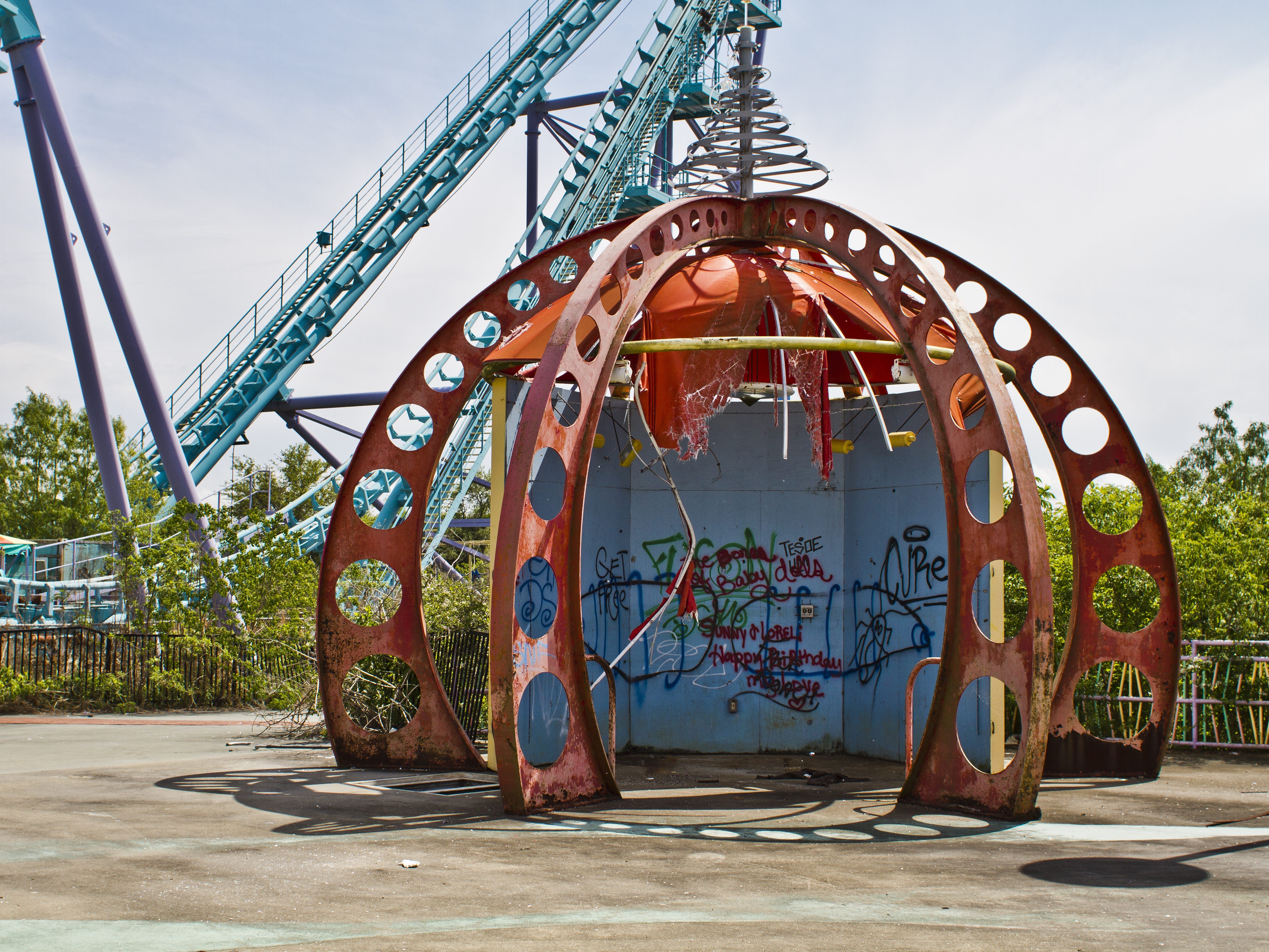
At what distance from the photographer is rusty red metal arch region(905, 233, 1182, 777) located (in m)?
10.6

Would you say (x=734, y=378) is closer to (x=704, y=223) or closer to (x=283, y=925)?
(x=704, y=223)

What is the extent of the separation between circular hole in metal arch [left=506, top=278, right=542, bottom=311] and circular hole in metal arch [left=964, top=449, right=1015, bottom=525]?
416 cm

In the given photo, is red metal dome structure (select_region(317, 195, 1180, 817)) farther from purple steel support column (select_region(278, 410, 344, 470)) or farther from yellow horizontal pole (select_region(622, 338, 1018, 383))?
purple steel support column (select_region(278, 410, 344, 470))

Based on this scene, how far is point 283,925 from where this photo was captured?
5203 millimetres

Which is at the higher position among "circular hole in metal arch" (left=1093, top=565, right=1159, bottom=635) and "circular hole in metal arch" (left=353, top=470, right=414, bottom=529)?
"circular hole in metal arch" (left=353, top=470, right=414, bottom=529)

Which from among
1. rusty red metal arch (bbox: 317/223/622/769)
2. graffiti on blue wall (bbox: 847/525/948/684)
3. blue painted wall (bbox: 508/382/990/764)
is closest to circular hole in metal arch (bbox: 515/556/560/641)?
rusty red metal arch (bbox: 317/223/622/769)

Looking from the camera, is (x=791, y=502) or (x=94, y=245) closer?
(x=791, y=502)

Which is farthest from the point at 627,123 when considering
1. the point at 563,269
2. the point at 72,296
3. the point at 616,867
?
the point at 616,867

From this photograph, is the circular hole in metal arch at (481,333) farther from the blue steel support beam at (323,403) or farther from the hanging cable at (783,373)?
the blue steel support beam at (323,403)

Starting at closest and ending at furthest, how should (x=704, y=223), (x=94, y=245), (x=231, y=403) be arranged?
(x=704, y=223) → (x=94, y=245) → (x=231, y=403)

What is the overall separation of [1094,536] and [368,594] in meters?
8.81

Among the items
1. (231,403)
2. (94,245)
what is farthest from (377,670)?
(231,403)

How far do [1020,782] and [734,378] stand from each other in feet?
16.2

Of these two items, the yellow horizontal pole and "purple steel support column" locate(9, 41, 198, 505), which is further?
"purple steel support column" locate(9, 41, 198, 505)
